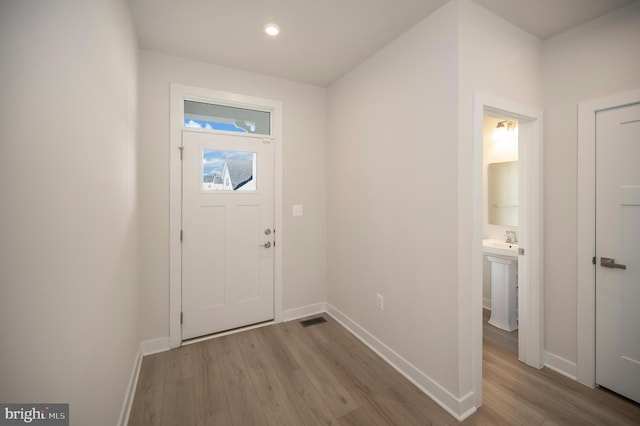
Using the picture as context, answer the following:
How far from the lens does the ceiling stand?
5.99 ft

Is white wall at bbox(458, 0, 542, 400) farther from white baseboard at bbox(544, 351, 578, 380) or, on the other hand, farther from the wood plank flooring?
white baseboard at bbox(544, 351, 578, 380)

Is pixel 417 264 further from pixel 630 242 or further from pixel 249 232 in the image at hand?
pixel 249 232

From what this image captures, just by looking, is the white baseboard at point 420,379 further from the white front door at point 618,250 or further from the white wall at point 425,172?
the white front door at point 618,250

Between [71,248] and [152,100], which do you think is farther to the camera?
[152,100]

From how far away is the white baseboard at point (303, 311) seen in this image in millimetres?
3090

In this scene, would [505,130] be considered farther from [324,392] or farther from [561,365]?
[324,392]

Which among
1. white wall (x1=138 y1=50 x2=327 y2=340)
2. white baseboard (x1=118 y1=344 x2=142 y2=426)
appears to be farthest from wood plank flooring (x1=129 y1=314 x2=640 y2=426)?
white wall (x1=138 y1=50 x2=327 y2=340)

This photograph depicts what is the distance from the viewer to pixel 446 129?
180 cm

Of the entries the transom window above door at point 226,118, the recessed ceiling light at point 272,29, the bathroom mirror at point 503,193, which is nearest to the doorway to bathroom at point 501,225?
the bathroom mirror at point 503,193

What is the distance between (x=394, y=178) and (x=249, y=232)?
164 cm

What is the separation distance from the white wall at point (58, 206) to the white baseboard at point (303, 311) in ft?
5.94

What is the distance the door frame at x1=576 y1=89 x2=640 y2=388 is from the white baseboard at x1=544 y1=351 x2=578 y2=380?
0.03 metres

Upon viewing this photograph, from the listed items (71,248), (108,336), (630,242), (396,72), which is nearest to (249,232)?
(108,336)

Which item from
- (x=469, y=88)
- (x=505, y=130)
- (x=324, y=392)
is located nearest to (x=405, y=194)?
(x=469, y=88)
